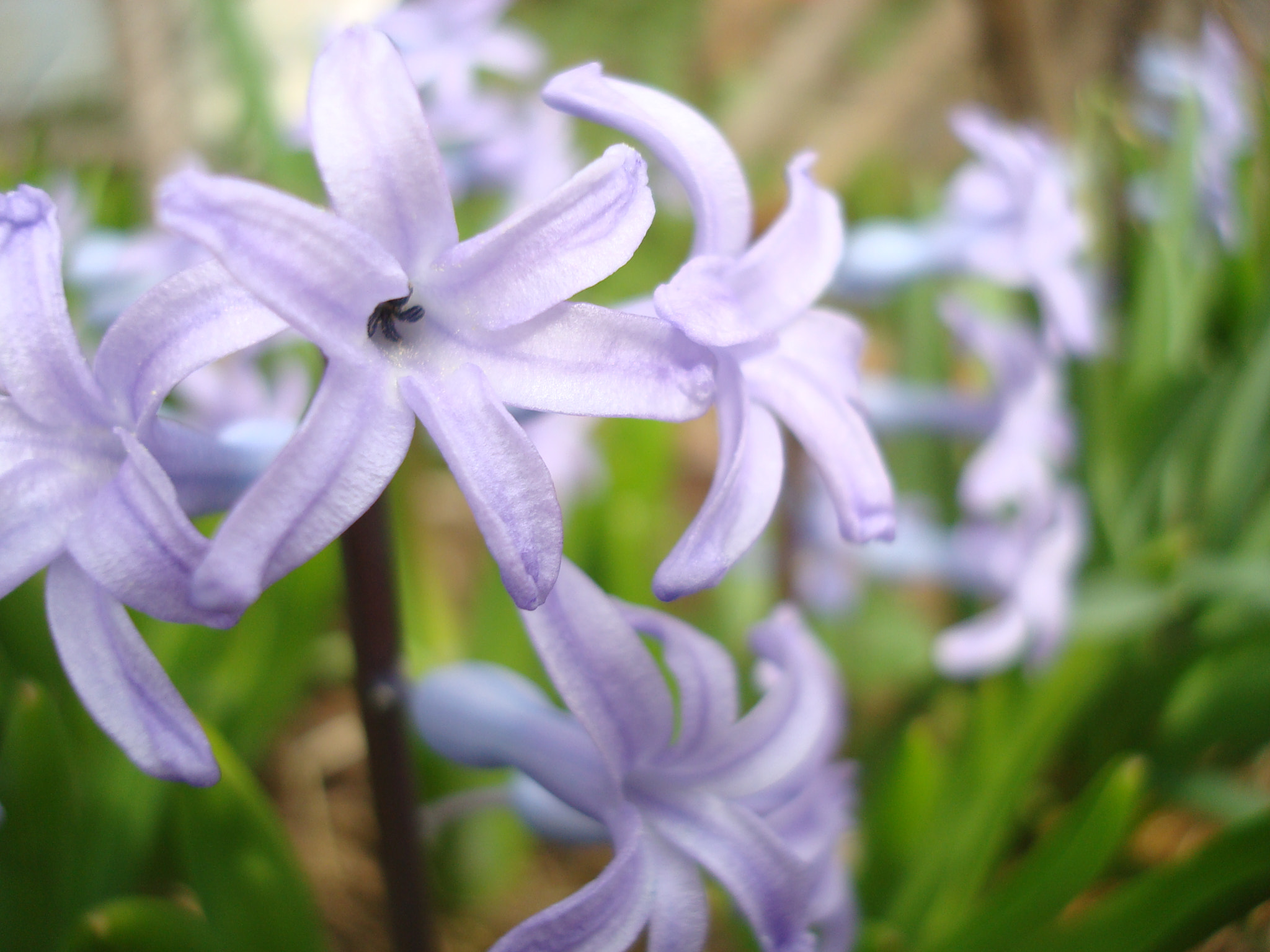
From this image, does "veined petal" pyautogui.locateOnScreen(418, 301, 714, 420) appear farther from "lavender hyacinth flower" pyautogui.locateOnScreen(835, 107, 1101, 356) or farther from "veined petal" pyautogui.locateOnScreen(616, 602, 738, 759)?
"lavender hyacinth flower" pyautogui.locateOnScreen(835, 107, 1101, 356)

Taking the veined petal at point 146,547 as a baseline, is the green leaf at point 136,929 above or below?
below

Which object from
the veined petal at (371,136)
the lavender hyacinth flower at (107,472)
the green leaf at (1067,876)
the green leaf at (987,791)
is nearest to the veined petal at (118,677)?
the lavender hyacinth flower at (107,472)

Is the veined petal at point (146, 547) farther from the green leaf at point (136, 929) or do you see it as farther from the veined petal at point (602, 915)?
the green leaf at point (136, 929)

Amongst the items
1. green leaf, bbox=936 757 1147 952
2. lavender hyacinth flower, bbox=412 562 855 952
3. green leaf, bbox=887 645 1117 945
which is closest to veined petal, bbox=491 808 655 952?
lavender hyacinth flower, bbox=412 562 855 952

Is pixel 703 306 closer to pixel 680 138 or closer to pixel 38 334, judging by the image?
pixel 680 138

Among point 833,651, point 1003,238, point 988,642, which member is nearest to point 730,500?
point 988,642

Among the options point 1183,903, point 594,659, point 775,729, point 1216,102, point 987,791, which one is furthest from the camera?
point 1216,102

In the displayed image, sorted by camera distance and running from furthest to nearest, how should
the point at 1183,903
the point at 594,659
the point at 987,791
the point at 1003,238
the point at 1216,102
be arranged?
the point at 1216,102 < the point at 1003,238 < the point at 987,791 < the point at 1183,903 < the point at 594,659
